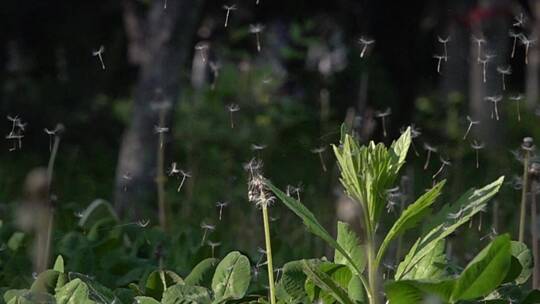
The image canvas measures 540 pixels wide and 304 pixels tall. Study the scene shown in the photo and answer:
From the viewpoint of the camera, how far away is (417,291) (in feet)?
5.44

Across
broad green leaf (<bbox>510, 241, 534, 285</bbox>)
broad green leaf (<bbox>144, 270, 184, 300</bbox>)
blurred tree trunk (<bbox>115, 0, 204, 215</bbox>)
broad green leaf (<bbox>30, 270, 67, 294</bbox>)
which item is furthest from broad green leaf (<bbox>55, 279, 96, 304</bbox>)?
blurred tree trunk (<bbox>115, 0, 204, 215</bbox>)

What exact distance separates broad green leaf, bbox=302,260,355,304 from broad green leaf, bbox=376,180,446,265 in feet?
0.25

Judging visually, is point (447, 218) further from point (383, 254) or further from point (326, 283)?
point (326, 283)

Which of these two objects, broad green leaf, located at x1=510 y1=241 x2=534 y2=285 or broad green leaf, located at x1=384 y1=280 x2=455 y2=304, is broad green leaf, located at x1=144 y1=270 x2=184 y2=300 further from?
broad green leaf, located at x1=510 y1=241 x2=534 y2=285

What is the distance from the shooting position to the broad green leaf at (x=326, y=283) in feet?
5.56

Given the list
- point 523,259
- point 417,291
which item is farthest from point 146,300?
point 523,259

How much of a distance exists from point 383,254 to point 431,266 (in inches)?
3.6

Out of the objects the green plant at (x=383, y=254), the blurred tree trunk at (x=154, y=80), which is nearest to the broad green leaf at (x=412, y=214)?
the green plant at (x=383, y=254)

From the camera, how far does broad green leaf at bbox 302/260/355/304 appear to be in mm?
1693

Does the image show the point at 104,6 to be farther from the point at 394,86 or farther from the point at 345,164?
the point at 345,164

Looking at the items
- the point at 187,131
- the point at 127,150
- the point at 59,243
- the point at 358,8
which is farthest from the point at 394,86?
the point at 59,243

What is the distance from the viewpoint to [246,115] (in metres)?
10.9

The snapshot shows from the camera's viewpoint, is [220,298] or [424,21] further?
[424,21]

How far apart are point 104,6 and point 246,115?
1573 millimetres
